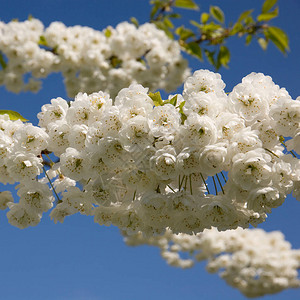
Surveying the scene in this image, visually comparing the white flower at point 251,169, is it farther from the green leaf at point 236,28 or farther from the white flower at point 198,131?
the green leaf at point 236,28

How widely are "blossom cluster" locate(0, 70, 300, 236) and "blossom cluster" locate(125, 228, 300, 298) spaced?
31.0 feet

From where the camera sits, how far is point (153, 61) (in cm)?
500

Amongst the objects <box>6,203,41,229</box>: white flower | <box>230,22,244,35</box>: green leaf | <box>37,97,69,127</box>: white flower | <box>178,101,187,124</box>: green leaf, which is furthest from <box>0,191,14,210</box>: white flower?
<box>230,22,244,35</box>: green leaf

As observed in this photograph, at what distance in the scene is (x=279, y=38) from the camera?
247 centimetres

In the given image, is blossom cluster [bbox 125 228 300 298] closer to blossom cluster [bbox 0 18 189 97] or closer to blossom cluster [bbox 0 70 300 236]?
blossom cluster [bbox 0 18 189 97]

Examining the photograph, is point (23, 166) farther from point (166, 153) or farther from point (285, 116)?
point (285, 116)

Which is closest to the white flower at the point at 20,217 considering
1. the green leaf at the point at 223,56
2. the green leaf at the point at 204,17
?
the green leaf at the point at 223,56

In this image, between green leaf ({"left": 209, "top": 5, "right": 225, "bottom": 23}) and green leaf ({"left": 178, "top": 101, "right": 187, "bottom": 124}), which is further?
green leaf ({"left": 209, "top": 5, "right": 225, "bottom": 23})

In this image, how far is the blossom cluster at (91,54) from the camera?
4.68m

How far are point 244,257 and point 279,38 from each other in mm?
9475

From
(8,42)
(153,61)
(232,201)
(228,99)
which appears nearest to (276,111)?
(228,99)

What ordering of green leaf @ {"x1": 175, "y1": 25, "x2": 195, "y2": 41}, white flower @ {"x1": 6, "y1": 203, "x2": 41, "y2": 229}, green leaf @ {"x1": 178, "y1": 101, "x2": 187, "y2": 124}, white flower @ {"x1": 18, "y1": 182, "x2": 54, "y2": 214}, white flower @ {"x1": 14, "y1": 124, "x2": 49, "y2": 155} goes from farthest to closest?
1. green leaf @ {"x1": 175, "y1": 25, "x2": 195, "y2": 41}
2. white flower @ {"x1": 6, "y1": 203, "x2": 41, "y2": 229}
3. white flower @ {"x1": 18, "y1": 182, "x2": 54, "y2": 214}
4. white flower @ {"x1": 14, "y1": 124, "x2": 49, "y2": 155}
5. green leaf @ {"x1": 178, "y1": 101, "x2": 187, "y2": 124}

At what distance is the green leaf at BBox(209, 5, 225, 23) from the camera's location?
9.64 feet

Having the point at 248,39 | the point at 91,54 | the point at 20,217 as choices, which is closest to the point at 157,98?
the point at 20,217
